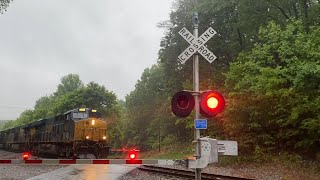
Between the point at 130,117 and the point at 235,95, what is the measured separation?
54.3 metres

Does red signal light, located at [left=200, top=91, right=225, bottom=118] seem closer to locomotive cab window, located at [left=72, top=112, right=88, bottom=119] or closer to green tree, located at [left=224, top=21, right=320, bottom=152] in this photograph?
green tree, located at [left=224, top=21, right=320, bottom=152]

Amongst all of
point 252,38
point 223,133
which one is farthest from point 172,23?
point 223,133

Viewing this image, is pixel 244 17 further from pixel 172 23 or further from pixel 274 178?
pixel 274 178

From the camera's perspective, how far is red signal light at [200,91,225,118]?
6270 mm

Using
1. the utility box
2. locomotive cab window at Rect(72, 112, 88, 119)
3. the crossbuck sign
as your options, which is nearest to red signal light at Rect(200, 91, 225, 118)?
the utility box

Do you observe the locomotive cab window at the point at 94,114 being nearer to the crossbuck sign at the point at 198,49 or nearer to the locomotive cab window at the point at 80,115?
the locomotive cab window at the point at 80,115

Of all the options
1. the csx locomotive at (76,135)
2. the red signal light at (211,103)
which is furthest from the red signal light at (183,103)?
the csx locomotive at (76,135)

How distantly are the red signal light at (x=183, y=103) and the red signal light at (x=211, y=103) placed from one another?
21 centimetres

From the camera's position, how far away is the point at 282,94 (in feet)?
68.6

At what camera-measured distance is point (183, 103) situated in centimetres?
641

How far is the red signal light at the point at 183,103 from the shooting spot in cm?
632

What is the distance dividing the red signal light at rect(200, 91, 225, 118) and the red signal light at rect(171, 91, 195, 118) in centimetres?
21

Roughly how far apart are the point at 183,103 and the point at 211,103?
49 centimetres

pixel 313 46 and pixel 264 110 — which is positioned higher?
pixel 313 46
